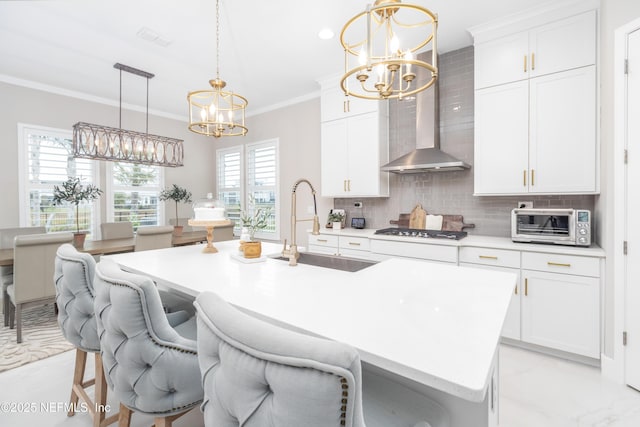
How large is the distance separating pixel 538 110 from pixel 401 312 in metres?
2.53

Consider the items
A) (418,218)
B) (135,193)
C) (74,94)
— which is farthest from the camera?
(135,193)

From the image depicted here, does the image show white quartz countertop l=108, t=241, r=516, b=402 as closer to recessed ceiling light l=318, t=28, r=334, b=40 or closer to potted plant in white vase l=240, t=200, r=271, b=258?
potted plant in white vase l=240, t=200, r=271, b=258

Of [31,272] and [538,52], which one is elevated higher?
[538,52]

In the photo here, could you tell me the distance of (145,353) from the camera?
106 cm

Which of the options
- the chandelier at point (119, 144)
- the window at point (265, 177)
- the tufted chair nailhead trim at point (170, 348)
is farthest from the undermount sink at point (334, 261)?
the window at point (265, 177)

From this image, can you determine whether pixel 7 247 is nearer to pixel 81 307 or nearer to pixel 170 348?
pixel 81 307

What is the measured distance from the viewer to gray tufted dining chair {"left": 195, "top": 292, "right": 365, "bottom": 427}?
52cm

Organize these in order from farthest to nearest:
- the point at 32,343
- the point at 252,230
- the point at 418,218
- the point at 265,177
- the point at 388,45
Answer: the point at 265,177, the point at 418,218, the point at 32,343, the point at 252,230, the point at 388,45

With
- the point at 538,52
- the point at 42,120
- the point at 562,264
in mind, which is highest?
the point at 538,52

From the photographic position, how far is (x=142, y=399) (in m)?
1.07

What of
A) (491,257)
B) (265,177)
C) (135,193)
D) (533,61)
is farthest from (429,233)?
(135,193)

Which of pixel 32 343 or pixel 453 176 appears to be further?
pixel 453 176

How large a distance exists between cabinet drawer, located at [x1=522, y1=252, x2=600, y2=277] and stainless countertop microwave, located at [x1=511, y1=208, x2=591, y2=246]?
14cm

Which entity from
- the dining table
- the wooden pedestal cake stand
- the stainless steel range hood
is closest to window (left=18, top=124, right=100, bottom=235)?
the dining table
